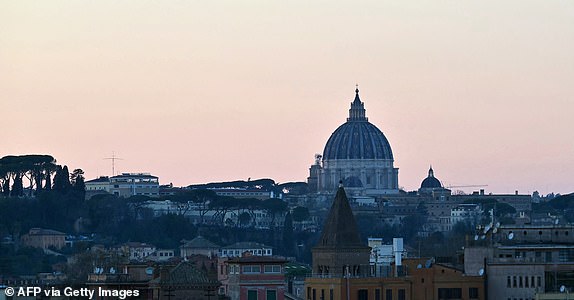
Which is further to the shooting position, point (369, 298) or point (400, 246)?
point (400, 246)

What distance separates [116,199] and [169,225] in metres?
21.3

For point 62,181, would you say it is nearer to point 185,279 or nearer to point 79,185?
point 79,185

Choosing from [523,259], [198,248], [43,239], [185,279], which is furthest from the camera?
[43,239]

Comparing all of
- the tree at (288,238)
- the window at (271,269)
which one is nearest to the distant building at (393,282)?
the window at (271,269)

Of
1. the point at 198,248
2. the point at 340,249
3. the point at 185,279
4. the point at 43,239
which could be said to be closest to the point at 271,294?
the point at 185,279

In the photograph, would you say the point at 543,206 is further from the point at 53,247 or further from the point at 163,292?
the point at 163,292

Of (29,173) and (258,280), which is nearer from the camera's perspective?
(258,280)

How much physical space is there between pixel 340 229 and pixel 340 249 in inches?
73.8

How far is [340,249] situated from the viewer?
7331 centimetres

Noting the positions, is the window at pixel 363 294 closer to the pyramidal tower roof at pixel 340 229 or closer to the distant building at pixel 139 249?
the pyramidal tower roof at pixel 340 229

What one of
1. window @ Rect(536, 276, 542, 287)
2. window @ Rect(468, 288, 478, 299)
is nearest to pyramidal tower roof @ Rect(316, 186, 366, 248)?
window @ Rect(468, 288, 478, 299)

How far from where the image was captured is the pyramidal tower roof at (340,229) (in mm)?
74000

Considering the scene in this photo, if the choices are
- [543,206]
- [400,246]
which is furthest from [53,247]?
[400,246]

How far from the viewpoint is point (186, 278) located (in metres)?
61.7
